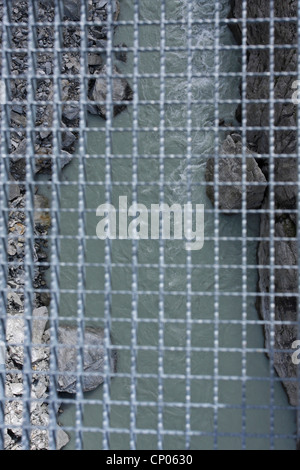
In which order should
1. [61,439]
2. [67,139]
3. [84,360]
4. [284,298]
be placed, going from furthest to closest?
[67,139], [84,360], [61,439], [284,298]

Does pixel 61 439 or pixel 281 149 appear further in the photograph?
pixel 61 439

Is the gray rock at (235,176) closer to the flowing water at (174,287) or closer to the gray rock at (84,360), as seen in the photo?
the flowing water at (174,287)

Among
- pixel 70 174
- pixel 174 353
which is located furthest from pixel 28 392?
pixel 70 174

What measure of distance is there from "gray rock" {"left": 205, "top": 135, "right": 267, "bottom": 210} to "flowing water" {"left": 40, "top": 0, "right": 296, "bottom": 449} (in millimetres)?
112

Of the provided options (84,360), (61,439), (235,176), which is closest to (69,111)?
(235,176)

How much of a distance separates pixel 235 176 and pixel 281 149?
0.35 m

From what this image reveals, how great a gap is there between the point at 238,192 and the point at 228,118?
0.54 m

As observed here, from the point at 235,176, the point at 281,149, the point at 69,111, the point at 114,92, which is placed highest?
the point at 114,92

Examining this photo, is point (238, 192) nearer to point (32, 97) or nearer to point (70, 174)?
point (70, 174)

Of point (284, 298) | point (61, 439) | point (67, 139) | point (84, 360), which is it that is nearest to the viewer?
point (284, 298)

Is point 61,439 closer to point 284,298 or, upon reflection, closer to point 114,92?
point 284,298

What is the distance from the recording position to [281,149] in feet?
9.73

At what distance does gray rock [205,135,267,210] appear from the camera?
3146mm

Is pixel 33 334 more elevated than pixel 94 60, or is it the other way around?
pixel 94 60
